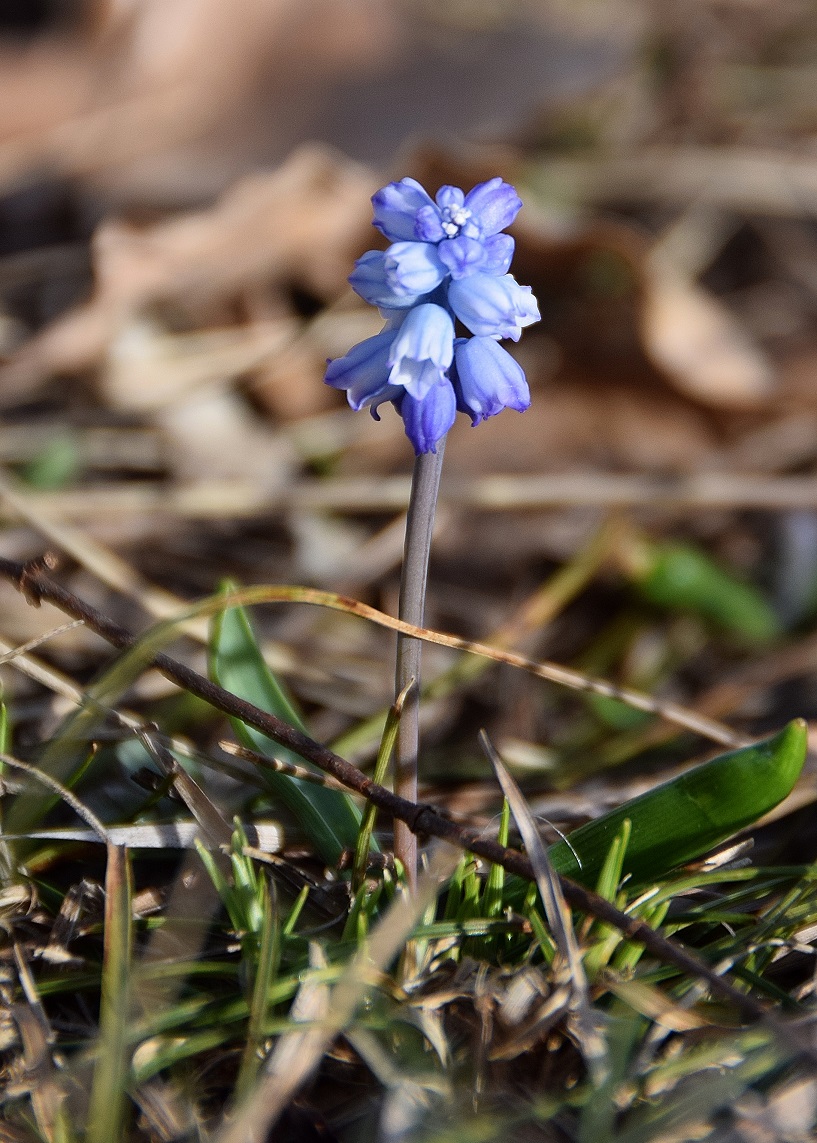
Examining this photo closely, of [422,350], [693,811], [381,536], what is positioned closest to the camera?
[422,350]

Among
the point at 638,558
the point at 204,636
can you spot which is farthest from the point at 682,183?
the point at 204,636

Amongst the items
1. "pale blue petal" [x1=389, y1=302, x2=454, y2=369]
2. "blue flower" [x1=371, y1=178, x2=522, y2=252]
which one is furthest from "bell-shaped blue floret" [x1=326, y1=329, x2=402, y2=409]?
"blue flower" [x1=371, y1=178, x2=522, y2=252]

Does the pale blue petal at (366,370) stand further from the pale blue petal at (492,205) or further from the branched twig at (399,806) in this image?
the branched twig at (399,806)

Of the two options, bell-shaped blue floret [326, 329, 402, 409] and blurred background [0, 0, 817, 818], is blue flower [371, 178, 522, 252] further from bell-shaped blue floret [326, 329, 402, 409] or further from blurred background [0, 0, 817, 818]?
blurred background [0, 0, 817, 818]

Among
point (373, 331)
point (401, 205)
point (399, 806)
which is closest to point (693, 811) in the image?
point (399, 806)

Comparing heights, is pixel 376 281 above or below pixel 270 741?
above

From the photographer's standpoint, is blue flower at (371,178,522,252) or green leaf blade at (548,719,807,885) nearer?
blue flower at (371,178,522,252)

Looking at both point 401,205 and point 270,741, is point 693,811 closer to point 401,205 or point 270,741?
point 270,741
